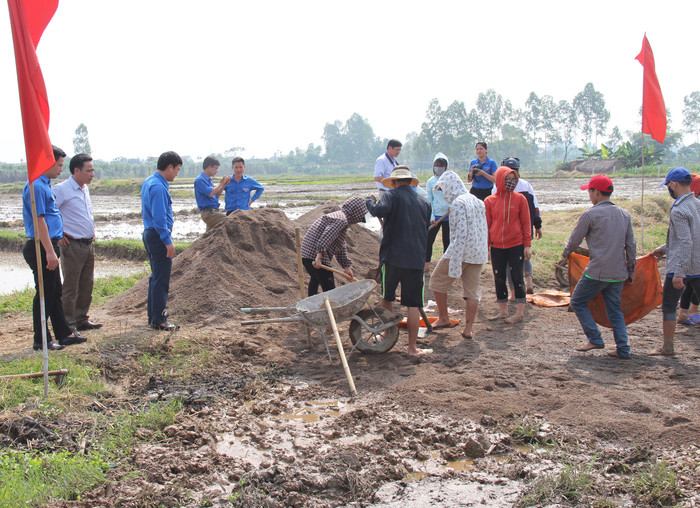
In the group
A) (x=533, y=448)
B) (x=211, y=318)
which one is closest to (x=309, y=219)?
(x=211, y=318)

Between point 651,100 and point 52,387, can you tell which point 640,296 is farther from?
point 52,387

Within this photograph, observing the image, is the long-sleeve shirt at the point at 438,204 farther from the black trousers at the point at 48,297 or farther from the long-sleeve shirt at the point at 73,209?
the black trousers at the point at 48,297

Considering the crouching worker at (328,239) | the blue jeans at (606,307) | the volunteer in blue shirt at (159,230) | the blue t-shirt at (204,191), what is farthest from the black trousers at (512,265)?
the blue t-shirt at (204,191)

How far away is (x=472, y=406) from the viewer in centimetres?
405

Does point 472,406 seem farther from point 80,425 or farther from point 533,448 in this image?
point 80,425

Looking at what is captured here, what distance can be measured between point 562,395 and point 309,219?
6542mm

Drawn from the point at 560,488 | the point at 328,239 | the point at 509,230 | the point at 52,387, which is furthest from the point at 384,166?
the point at 560,488

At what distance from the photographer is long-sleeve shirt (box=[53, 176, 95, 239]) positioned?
5727 mm

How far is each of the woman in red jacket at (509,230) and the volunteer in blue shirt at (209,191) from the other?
12.2ft

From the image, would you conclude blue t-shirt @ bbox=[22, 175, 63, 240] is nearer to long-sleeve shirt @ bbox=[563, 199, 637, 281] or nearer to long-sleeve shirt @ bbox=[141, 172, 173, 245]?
long-sleeve shirt @ bbox=[141, 172, 173, 245]

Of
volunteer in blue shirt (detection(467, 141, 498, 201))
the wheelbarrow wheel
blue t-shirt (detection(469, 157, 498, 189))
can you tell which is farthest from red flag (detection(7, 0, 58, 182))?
blue t-shirt (detection(469, 157, 498, 189))

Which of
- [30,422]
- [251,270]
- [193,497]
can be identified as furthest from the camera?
[251,270]

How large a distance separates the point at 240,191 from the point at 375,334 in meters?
4.26

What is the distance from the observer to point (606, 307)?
512cm
